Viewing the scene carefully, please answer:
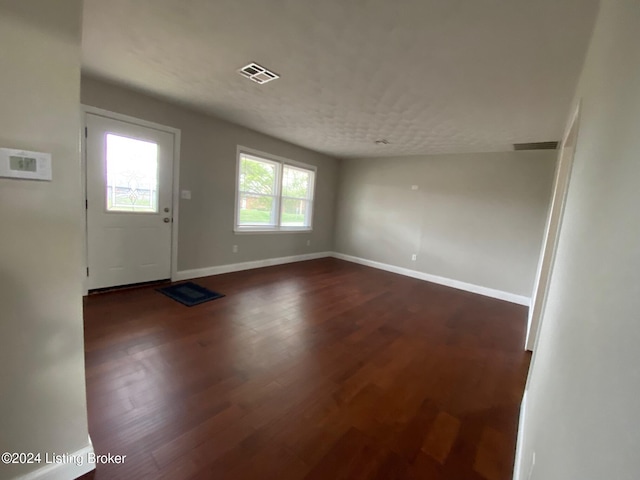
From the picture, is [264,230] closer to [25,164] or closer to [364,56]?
[364,56]

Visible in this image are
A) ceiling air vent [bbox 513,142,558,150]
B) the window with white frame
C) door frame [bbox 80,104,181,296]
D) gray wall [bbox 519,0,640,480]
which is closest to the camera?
gray wall [bbox 519,0,640,480]

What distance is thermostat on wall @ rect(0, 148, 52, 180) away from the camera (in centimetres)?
99

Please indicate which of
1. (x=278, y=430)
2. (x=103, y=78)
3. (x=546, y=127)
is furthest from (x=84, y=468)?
(x=546, y=127)

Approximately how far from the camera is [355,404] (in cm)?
182

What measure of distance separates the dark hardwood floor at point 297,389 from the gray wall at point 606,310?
2.66 ft

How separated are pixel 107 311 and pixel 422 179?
17.3 feet

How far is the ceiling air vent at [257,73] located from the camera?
2418mm

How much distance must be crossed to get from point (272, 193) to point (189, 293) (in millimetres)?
2491

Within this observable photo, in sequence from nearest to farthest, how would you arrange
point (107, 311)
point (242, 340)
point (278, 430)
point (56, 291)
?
point (56, 291) < point (278, 430) < point (242, 340) < point (107, 311)

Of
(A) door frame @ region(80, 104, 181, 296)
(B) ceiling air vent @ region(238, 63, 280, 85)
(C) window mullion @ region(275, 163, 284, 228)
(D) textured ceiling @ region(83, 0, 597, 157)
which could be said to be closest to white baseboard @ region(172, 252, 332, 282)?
(A) door frame @ region(80, 104, 181, 296)

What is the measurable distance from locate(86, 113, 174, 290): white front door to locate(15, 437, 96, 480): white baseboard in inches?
102

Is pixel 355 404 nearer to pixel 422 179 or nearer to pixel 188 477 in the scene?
pixel 188 477

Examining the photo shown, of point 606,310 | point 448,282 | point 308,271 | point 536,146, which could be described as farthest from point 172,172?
point 536,146

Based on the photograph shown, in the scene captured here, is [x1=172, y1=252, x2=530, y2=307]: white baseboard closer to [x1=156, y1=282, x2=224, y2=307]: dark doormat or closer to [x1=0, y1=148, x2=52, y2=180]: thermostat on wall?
[x1=156, y1=282, x2=224, y2=307]: dark doormat
